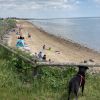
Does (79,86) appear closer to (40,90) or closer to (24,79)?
(40,90)

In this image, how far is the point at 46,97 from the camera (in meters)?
9.09

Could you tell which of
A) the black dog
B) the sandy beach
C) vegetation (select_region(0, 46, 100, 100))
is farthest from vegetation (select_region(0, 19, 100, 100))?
the sandy beach

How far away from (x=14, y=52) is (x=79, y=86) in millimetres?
2961

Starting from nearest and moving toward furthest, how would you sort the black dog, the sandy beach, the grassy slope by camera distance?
the black dog, the grassy slope, the sandy beach

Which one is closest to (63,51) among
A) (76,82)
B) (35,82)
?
(35,82)

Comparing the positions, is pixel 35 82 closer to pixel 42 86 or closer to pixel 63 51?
pixel 42 86

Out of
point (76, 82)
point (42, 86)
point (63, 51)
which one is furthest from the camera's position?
point (63, 51)

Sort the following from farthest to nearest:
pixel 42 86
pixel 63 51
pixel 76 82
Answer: pixel 63 51 → pixel 42 86 → pixel 76 82

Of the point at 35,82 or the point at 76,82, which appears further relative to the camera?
the point at 35,82

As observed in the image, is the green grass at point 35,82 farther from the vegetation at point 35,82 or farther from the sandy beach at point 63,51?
the sandy beach at point 63,51

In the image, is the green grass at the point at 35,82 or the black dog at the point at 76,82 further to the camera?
the green grass at the point at 35,82

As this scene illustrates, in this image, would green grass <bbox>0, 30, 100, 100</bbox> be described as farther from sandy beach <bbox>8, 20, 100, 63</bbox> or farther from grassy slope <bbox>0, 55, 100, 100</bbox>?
sandy beach <bbox>8, 20, 100, 63</bbox>

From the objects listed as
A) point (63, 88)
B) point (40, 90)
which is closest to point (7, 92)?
point (40, 90)

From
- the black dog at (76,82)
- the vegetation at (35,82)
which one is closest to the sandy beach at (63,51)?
the vegetation at (35,82)
